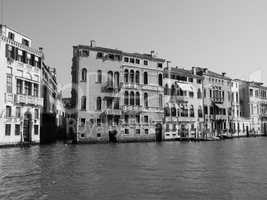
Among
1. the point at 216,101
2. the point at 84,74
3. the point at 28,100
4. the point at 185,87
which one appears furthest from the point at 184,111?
the point at 28,100

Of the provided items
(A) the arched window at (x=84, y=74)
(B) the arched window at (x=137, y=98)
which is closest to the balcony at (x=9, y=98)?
(A) the arched window at (x=84, y=74)

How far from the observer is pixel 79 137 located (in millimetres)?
38938

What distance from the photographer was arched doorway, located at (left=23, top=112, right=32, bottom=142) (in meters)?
33.5

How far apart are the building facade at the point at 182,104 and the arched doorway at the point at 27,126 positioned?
22532mm

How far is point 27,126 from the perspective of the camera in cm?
3400

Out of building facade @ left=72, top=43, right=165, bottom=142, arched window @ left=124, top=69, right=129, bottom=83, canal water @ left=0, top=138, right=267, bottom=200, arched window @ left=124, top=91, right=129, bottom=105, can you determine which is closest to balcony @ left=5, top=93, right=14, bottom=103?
building facade @ left=72, top=43, right=165, bottom=142

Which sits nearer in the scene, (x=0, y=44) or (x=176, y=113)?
(x=0, y=44)

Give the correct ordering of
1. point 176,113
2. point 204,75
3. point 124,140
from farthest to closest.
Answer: point 204,75 → point 176,113 → point 124,140

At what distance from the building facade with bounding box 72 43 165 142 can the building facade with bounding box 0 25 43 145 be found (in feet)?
21.3

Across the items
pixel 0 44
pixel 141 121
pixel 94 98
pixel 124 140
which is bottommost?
pixel 124 140

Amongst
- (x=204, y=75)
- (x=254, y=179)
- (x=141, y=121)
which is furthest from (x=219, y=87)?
(x=254, y=179)

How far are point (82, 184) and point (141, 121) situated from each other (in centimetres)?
3334

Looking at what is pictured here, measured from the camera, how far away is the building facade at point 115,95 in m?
40.4

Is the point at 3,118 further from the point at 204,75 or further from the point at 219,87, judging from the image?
the point at 219,87
